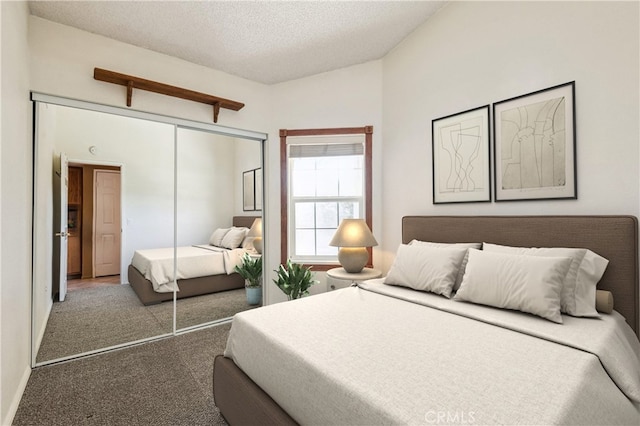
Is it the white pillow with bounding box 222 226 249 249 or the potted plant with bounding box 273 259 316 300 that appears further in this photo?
the white pillow with bounding box 222 226 249 249

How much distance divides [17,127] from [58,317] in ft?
5.57

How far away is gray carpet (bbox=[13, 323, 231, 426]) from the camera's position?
1.80m

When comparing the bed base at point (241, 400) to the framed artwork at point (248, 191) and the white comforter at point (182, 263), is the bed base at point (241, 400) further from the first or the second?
the framed artwork at point (248, 191)

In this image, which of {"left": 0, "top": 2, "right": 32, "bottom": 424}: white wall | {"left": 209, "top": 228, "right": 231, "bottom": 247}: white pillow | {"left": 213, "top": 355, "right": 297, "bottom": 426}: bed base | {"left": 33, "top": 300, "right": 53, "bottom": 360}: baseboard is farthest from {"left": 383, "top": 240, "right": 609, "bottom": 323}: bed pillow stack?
{"left": 33, "top": 300, "right": 53, "bottom": 360}: baseboard

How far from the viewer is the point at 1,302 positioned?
1612mm

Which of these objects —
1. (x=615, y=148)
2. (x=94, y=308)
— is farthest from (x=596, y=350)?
(x=94, y=308)

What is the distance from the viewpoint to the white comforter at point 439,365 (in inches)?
37.5

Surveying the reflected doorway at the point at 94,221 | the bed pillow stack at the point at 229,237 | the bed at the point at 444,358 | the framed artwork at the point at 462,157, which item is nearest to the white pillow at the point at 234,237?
the bed pillow stack at the point at 229,237

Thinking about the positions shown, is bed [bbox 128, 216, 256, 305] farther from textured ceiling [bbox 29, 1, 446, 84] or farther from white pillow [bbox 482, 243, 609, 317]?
white pillow [bbox 482, 243, 609, 317]

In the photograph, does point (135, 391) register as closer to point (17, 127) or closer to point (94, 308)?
point (94, 308)

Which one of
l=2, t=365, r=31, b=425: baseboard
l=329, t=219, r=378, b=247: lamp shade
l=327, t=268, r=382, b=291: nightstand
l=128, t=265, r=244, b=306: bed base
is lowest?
l=2, t=365, r=31, b=425: baseboard

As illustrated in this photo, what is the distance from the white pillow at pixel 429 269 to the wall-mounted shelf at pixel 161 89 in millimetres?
2354

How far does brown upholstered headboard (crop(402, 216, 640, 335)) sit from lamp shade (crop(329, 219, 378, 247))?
864 mm
